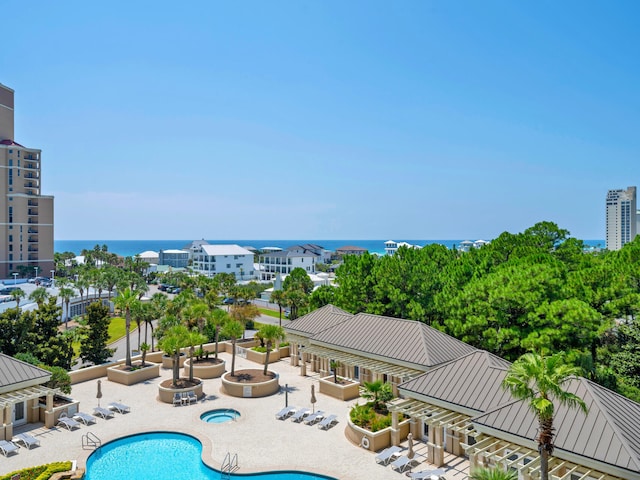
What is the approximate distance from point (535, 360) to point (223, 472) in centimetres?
1501

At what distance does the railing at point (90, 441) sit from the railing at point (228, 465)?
7127mm

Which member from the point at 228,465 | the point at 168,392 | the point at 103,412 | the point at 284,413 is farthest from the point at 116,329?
the point at 228,465

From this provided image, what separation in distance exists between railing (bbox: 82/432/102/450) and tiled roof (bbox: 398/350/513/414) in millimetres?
16360

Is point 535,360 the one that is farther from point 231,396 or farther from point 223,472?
point 231,396

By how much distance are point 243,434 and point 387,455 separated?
855 centimetres

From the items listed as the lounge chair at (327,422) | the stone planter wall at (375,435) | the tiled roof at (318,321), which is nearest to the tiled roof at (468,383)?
the stone planter wall at (375,435)

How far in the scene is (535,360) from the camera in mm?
14320

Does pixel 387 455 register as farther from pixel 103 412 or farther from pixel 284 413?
pixel 103 412

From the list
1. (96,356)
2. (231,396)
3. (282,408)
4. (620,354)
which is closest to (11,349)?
(96,356)

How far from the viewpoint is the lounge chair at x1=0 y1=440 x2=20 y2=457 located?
74.2 feet

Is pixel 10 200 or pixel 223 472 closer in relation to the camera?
pixel 223 472

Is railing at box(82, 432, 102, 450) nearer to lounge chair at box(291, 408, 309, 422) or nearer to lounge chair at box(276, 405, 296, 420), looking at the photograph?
lounge chair at box(276, 405, 296, 420)

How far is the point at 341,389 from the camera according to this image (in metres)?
31.5

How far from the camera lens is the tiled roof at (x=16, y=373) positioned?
2497 cm
